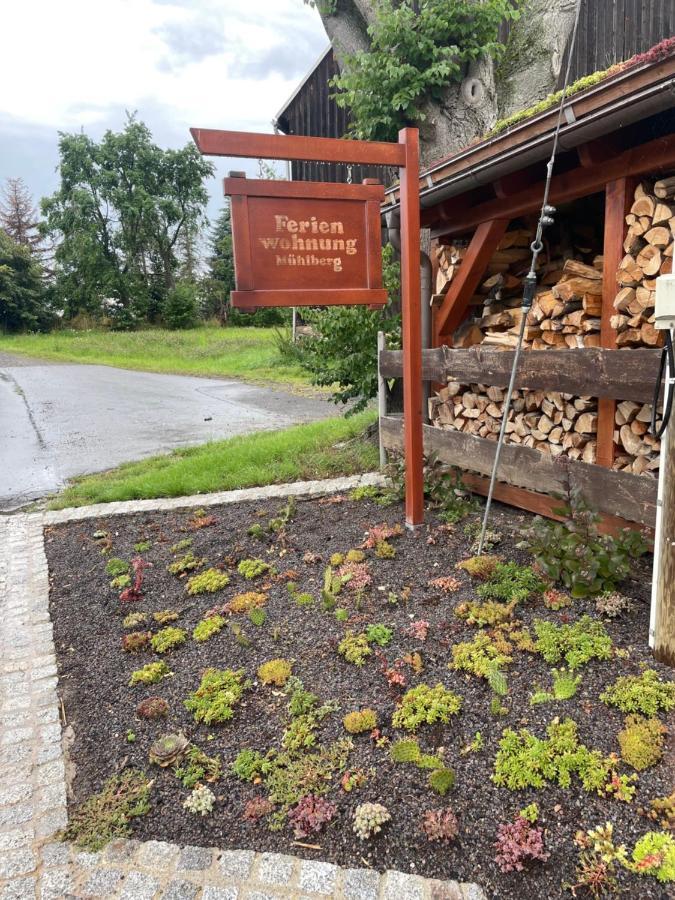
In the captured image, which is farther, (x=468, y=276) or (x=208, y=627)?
(x=468, y=276)

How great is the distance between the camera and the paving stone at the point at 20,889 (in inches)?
72.1

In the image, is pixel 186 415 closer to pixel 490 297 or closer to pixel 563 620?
pixel 490 297

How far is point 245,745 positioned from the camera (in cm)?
238

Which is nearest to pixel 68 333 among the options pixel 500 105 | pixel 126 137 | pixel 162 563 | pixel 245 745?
pixel 126 137

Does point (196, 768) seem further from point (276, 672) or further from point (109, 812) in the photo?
point (276, 672)

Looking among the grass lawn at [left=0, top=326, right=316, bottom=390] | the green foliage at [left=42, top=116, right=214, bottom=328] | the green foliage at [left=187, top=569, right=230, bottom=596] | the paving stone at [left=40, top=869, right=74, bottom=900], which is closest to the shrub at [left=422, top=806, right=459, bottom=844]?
the paving stone at [left=40, top=869, right=74, bottom=900]

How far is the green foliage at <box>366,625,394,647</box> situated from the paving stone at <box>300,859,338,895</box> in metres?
1.11

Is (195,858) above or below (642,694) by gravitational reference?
below

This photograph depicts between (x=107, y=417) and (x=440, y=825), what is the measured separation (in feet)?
32.4

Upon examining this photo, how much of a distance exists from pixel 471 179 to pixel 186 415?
7.93 metres

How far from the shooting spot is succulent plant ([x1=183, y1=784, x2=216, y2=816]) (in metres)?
2.10

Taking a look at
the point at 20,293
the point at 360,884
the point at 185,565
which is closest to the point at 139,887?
the point at 360,884

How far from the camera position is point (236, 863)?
1.91 m

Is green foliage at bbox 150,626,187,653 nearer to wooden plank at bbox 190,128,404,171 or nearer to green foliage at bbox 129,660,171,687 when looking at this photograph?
green foliage at bbox 129,660,171,687
